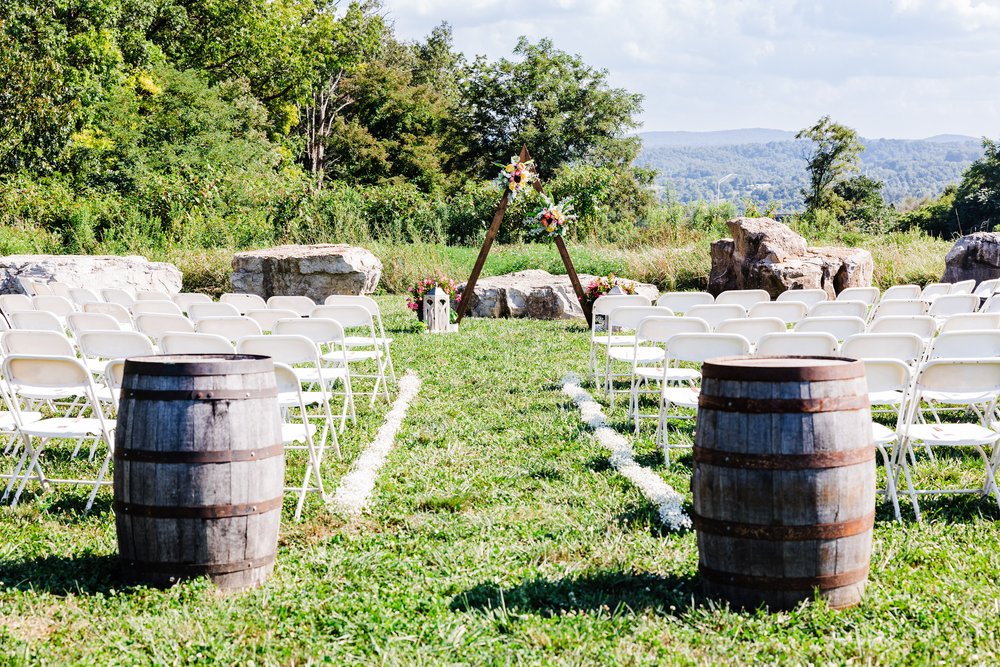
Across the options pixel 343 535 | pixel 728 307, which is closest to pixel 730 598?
pixel 343 535

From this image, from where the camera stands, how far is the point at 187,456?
319cm

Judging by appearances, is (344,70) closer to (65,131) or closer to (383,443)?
(65,131)

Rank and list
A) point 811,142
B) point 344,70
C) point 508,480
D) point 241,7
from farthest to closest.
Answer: point 811,142 → point 344,70 → point 241,7 → point 508,480

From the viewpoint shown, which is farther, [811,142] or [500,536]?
[811,142]

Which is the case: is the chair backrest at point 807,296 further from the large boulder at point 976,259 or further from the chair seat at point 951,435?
the large boulder at point 976,259

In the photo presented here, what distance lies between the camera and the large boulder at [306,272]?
1545 centimetres

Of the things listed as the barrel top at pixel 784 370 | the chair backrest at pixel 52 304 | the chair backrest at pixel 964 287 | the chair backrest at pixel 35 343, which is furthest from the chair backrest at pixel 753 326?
the chair backrest at pixel 52 304

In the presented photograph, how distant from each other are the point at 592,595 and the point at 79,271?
1224 centimetres

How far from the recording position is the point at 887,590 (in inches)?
126

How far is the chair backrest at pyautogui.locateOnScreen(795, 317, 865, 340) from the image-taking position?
5.80 metres

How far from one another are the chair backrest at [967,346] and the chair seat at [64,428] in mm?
3975

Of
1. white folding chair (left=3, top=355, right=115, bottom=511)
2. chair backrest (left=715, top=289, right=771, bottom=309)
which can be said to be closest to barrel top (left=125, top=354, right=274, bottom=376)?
white folding chair (left=3, top=355, right=115, bottom=511)

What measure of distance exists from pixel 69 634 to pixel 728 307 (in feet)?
17.3

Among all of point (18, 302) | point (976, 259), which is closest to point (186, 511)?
point (18, 302)
